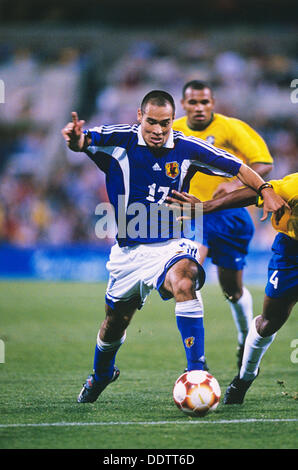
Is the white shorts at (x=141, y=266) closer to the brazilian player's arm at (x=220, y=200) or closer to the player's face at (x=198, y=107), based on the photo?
the brazilian player's arm at (x=220, y=200)

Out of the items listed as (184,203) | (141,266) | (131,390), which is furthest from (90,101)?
(141,266)

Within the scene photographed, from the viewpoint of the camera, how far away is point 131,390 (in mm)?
6227

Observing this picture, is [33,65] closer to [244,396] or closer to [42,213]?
[42,213]

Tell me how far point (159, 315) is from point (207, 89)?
17.2 feet

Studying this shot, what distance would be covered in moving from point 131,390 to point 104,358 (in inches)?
25.9

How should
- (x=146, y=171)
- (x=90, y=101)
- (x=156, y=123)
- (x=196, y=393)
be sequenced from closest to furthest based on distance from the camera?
(x=196, y=393), (x=156, y=123), (x=146, y=171), (x=90, y=101)

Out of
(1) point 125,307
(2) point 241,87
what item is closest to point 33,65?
(2) point 241,87

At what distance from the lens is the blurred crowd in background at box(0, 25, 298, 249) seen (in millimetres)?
19188

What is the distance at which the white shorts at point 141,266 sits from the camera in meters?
5.25

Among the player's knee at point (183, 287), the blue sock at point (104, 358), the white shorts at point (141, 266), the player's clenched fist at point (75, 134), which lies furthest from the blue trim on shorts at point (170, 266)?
the player's clenched fist at point (75, 134)

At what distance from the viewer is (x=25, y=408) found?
5402 mm

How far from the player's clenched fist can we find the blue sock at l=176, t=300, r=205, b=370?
1309 millimetres

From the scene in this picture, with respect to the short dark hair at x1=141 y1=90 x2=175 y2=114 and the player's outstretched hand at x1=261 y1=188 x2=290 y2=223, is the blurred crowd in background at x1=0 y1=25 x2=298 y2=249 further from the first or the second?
the player's outstretched hand at x1=261 y1=188 x2=290 y2=223

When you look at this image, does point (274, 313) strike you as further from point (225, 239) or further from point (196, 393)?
point (225, 239)
